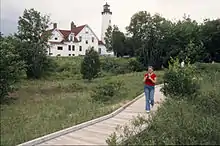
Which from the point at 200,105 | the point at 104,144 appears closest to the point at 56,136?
the point at 104,144

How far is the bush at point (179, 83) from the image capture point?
1295 cm

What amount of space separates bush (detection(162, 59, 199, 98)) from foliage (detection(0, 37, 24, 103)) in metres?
10.1

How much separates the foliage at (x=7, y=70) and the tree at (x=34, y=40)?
11422 mm

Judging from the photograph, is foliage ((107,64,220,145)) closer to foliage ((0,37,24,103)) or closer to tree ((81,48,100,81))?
foliage ((0,37,24,103))

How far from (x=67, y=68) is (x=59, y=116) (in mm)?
29435

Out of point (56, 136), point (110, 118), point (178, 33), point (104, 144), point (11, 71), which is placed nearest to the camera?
point (104, 144)

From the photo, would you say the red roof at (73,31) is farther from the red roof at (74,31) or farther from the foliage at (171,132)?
the foliage at (171,132)

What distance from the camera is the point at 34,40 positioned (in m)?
33.7

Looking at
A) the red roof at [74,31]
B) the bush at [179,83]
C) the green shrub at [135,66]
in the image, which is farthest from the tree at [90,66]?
the red roof at [74,31]

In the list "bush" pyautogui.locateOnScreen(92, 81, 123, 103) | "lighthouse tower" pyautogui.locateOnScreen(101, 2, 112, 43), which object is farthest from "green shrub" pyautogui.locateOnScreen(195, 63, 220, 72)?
"lighthouse tower" pyautogui.locateOnScreen(101, 2, 112, 43)

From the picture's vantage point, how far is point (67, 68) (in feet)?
132

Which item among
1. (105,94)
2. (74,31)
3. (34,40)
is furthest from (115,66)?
(74,31)

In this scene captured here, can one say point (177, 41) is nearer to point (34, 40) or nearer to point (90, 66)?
point (90, 66)

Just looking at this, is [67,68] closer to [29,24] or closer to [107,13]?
[29,24]
